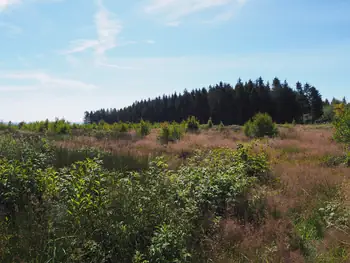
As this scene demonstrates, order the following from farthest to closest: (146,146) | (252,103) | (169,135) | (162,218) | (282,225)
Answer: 1. (252,103)
2. (169,135)
3. (146,146)
4. (282,225)
5. (162,218)

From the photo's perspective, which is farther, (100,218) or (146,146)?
(146,146)

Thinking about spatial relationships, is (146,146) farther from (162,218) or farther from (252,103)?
(252,103)

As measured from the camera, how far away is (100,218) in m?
3.60

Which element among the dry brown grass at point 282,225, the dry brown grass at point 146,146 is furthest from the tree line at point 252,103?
the dry brown grass at point 282,225

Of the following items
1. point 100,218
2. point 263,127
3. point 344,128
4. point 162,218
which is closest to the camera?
point 100,218

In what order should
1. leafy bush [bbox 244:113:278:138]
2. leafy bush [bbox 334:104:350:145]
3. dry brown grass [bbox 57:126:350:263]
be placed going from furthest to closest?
1. leafy bush [bbox 244:113:278:138]
2. leafy bush [bbox 334:104:350:145]
3. dry brown grass [bbox 57:126:350:263]

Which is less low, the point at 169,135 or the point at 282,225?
the point at 169,135

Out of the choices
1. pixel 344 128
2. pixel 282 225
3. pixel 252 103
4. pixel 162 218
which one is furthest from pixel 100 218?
pixel 252 103

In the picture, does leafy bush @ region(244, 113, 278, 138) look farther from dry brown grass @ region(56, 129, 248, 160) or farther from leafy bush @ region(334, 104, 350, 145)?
leafy bush @ region(334, 104, 350, 145)

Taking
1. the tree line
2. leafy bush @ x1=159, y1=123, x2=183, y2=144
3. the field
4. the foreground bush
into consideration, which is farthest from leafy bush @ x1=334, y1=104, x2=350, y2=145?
the tree line

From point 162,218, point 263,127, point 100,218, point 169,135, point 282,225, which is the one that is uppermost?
point 263,127

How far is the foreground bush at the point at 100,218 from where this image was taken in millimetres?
3340

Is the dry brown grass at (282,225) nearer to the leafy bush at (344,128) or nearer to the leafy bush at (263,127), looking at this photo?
the leafy bush at (344,128)

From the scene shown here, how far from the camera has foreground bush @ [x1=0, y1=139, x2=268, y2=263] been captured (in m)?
3.34
